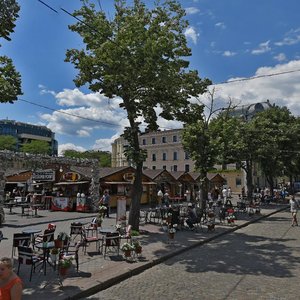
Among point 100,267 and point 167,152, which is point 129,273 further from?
point 167,152

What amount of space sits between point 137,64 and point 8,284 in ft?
38.5

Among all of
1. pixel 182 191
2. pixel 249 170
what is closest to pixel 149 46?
pixel 249 170

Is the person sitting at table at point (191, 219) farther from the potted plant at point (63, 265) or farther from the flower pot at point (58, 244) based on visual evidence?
the potted plant at point (63, 265)

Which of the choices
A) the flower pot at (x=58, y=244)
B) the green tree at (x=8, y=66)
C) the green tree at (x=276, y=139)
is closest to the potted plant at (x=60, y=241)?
the flower pot at (x=58, y=244)

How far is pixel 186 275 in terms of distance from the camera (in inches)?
406

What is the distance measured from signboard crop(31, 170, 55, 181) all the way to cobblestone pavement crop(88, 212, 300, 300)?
71.9ft

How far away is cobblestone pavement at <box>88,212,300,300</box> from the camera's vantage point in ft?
27.9

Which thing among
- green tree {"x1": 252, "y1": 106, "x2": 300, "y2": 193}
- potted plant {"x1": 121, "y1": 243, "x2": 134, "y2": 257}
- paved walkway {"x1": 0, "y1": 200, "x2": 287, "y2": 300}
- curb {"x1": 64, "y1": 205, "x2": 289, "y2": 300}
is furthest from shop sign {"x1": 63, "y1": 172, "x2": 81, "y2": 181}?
potted plant {"x1": 121, "y1": 243, "x2": 134, "y2": 257}

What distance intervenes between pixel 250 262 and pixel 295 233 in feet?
27.2

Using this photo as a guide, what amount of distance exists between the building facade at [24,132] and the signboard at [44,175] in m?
81.2

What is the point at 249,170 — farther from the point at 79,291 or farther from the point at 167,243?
the point at 79,291

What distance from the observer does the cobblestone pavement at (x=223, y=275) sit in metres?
8.51

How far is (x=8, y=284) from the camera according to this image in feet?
16.3

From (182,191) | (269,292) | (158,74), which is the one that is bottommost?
(269,292)
